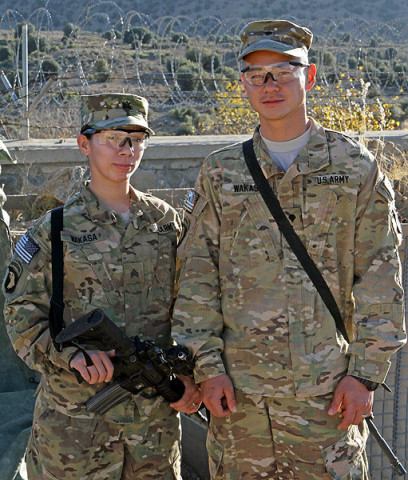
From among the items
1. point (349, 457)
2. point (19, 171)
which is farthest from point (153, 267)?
point (19, 171)

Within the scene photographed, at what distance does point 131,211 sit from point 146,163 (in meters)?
→ 5.54

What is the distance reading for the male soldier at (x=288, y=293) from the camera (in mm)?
2459

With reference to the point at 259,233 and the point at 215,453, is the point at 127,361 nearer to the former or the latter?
the point at 215,453

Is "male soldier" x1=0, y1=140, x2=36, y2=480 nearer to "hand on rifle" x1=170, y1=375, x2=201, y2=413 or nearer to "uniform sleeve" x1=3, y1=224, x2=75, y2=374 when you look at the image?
"uniform sleeve" x1=3, y1=224, x2=75, y2=374

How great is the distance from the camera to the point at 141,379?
8.61ft

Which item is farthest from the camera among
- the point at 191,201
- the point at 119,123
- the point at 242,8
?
the point at 242,8

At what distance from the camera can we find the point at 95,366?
2.55 metres

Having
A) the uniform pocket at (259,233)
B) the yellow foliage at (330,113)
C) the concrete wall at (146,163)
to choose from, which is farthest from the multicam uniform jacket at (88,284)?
the concrete wall at (146,163)

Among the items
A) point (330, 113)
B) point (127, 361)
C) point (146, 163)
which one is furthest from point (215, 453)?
point (330, 113)

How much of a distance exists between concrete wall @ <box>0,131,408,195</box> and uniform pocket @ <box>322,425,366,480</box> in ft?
19.4

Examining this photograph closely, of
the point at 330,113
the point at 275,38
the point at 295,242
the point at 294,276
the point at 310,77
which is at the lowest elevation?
the point at 294,276

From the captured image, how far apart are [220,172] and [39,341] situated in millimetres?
859

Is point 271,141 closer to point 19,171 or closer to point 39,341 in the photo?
point 39,341

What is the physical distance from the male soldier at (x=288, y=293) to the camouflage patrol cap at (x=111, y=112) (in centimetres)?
43
